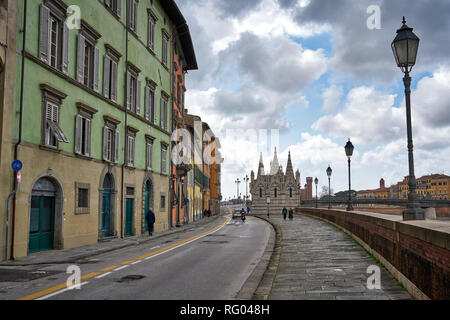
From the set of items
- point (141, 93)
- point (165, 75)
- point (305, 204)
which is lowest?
point (305, 204)

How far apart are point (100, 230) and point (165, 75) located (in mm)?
15781

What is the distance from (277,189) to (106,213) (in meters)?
119

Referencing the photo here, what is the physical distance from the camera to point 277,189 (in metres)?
139

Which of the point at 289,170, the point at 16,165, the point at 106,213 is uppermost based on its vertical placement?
the point at 289,170

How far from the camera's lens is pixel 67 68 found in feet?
61.0

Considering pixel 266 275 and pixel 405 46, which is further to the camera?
pixel 266 275

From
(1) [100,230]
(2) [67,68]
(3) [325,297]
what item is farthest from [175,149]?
(3) [325,297]

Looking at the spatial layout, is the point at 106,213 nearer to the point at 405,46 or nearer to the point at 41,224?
the point at 41,224

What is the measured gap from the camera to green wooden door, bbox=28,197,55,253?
53.3ft

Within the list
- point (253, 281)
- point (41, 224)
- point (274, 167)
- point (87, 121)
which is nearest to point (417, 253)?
point (253, 281)

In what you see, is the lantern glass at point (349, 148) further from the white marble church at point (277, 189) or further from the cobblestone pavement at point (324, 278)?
the white marble church at point (277, 189)

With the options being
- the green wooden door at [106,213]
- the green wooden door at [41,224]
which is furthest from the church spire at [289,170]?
the green wooden door at [41,224]

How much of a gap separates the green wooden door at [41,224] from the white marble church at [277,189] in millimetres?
120081
